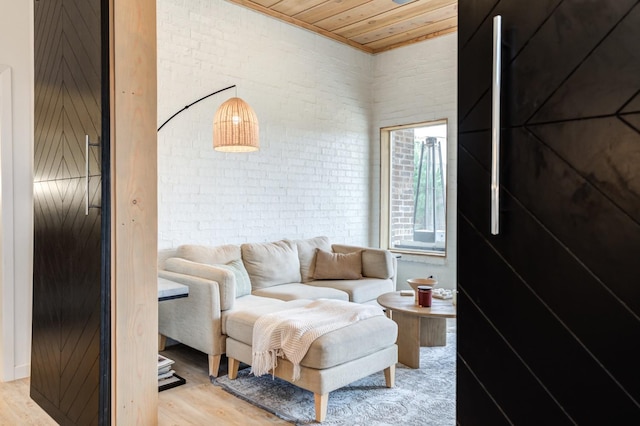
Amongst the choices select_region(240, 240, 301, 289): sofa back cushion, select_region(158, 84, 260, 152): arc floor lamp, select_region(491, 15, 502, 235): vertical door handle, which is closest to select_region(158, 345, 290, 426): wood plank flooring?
select_region(240, 240, 301, 289): sofa back cushion

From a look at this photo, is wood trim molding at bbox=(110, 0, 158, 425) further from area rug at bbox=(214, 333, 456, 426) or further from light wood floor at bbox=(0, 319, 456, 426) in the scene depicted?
area rug at bbox=(214, 333, 456, 426)

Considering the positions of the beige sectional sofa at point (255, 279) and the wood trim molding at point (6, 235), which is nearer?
the wood trim molding at point (6, 235)

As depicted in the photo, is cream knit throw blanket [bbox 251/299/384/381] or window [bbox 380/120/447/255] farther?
window [bbox 380/120/447/255]

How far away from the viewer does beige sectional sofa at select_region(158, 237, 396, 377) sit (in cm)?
320

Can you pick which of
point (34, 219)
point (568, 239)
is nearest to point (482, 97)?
point (568, 239)

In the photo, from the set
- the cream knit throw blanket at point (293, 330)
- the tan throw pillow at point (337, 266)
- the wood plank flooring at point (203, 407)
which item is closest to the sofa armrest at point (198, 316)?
the wood plank flooring at point (203, 407)

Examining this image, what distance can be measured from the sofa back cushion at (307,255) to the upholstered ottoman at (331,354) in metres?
1.47

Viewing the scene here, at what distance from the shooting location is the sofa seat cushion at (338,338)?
255 cm

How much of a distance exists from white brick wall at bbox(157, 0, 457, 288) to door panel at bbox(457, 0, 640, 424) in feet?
10.6

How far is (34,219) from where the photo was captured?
2939 millimetres

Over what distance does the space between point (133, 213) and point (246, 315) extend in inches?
44.7

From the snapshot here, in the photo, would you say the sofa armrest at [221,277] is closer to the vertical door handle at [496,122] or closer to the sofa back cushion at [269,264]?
the sofa back cushion at [269,264]

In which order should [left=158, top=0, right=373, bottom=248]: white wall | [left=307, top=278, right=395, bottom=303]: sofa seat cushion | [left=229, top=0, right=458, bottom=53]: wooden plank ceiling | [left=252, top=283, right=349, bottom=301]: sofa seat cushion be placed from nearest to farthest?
[left=252, top=283, right=349, bottom=301]: sofa seat cushion → [left=158, top=0, right=373, bottom=248]: white wall → [left=307, top=278, right=395, bottom=303]: sofa seat cushion → [left=229, top=0, right=458, bottom=53]: wooden plank ceiling

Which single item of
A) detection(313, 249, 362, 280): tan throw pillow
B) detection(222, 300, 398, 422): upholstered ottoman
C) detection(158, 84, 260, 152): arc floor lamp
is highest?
detection(158, 84, 260, 152): arc floor lamp
